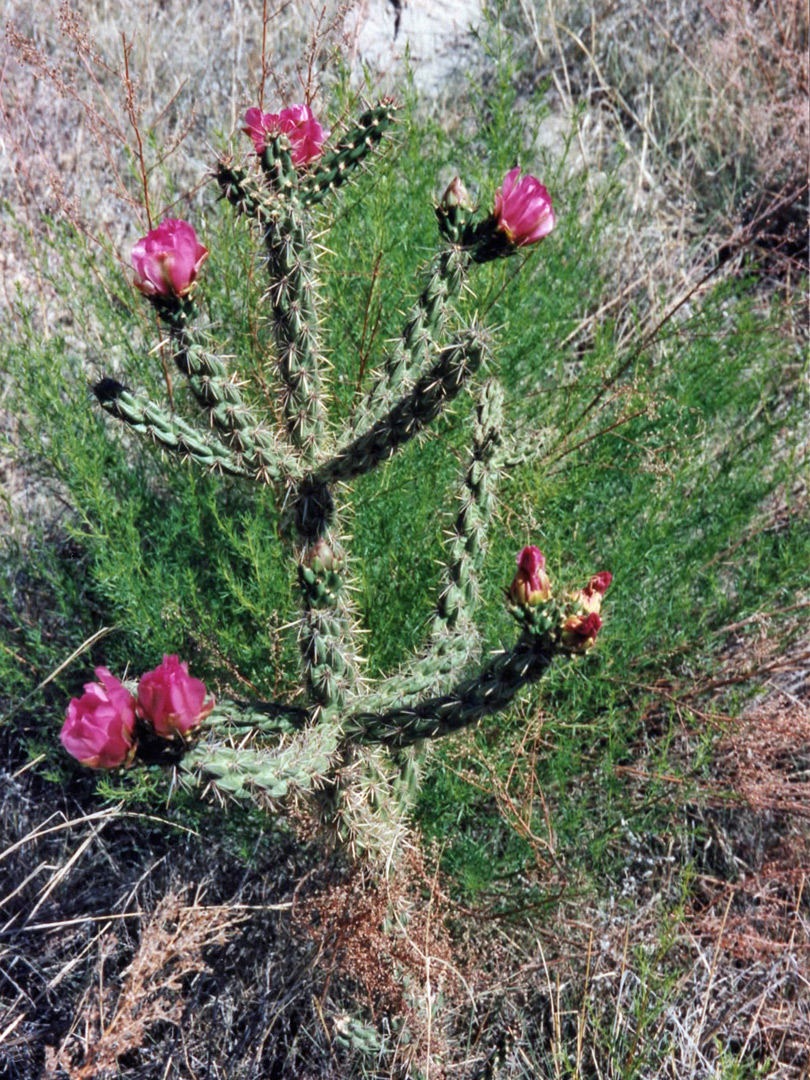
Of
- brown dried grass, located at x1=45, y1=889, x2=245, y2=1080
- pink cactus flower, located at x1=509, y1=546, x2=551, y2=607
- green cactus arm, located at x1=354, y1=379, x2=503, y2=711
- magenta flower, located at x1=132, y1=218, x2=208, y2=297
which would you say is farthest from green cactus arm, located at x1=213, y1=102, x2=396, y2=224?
brown dried grass, located at x1=45, y1=889, x2=245, y2=1080

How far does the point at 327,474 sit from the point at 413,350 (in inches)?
13.7

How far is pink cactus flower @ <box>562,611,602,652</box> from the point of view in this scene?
1.57 m

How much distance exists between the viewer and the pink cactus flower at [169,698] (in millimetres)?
1526

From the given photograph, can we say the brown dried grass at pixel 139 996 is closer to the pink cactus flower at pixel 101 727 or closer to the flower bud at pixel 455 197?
the pink cactus flower at pixel 101 727

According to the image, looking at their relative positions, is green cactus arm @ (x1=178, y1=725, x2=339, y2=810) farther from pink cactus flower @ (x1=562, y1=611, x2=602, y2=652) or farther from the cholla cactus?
pink cactus flower @ (x1=562, y1=611, x2=602, y2=652)

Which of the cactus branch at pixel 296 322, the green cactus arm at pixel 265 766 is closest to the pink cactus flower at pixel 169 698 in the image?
the green cactus arm at pixel 265 766

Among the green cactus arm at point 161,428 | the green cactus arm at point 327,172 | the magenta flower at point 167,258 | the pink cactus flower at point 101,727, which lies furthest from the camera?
the green cactus arm at point 327,172

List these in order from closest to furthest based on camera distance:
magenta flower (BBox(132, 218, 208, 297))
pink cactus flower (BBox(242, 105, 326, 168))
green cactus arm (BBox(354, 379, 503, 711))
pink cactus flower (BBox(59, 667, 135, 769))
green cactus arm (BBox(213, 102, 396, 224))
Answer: pink cactus flower (BBox(59, 667, 135, 769)) → magenta flower (BBox(132, 218, 208, 297)) → green cactus arm (BBox(213, 102, 396, 224)) → pink cactus flower (BBox(242, 105, 326, 168)) → green cactus arm (BBox(354, 379, 503, 711))

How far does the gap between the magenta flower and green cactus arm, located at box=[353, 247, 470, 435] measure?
566 mm

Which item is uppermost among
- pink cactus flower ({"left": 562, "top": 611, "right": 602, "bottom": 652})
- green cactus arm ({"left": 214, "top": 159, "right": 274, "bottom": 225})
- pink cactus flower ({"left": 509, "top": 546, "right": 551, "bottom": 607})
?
green cactus arm ({"left": 214, "top": 159, "right": 274, "bottom": 225})

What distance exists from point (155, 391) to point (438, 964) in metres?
1.96

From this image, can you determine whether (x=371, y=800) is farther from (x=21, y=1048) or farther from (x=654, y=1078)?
(x=21, y=1048)

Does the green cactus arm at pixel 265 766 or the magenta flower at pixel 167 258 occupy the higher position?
the magenta flower at pixel 167 258

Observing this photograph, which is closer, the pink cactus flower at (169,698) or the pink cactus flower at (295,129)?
the pink cactus flower at (169,698)
